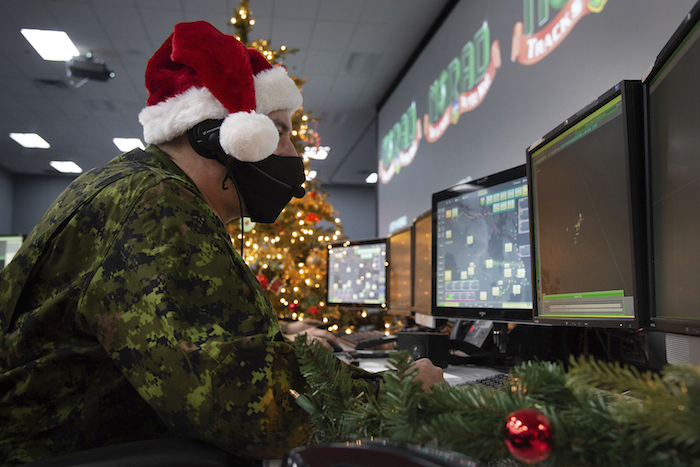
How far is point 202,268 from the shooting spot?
0.63 m

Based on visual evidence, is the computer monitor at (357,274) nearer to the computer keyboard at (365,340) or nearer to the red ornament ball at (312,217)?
the computer keyboard at (365,340)

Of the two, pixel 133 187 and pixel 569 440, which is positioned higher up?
pixel 133 187

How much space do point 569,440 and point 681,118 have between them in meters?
0.50

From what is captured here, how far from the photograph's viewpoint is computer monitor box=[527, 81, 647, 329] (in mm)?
704

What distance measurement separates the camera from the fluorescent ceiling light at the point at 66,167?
27.0 ft

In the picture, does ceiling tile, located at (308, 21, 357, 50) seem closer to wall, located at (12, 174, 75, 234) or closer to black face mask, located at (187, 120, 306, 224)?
black face mask, located at (187, 120, 306, 224)

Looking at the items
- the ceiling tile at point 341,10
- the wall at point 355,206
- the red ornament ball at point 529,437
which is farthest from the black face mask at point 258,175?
the wall at point 355,206

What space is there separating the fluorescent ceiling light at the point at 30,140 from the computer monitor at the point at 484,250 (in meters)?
7.42

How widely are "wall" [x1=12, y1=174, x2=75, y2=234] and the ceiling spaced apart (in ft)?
7.61

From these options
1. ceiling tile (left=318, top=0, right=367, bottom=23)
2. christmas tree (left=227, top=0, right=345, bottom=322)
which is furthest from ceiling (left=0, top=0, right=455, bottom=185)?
christmas tree (left=227, top=0, right=345, bottom=322)

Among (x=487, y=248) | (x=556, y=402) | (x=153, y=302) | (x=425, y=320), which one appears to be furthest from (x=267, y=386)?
(x=425, y=320)

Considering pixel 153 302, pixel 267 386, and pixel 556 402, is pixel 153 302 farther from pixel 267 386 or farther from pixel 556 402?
pixel 556 402

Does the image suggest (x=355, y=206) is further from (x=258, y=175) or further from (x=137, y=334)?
(x=137, y=334)

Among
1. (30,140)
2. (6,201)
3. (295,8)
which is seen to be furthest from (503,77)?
(6,201)
